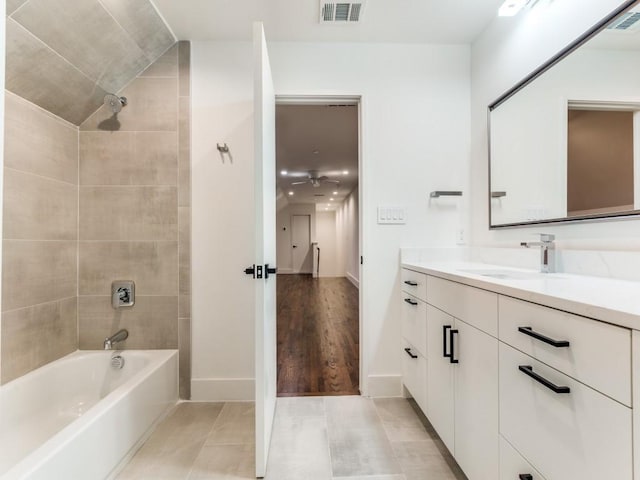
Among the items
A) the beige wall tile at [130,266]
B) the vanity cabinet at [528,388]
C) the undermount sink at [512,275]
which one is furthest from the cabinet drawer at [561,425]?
the beige wall tile at [130,266]

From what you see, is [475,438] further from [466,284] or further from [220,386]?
[220,386]

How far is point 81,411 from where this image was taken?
1.75 m

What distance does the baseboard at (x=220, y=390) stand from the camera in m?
1.96

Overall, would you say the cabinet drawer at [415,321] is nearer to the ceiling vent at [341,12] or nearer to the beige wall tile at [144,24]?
the ceiling vent at [341,12]

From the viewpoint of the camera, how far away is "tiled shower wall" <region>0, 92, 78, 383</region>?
1.51 meters

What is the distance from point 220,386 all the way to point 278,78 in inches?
81.4

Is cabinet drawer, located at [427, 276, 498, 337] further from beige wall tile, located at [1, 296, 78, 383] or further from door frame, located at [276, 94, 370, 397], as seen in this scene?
beige wall tile, located at [1, 296, 78, 383]

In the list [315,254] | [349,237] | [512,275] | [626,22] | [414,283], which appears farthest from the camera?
[315,254]

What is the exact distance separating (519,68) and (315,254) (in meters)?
8.18

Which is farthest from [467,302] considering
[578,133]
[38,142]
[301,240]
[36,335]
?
[301,240]

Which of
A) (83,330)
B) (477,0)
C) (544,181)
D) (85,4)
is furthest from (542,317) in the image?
(83,330)

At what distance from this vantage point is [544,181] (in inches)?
58.1

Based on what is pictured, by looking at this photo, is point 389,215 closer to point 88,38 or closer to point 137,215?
point 137,215

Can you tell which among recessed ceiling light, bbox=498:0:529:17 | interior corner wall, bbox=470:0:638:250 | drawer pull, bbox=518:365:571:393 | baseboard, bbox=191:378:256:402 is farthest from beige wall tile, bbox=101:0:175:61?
drawer pull, bbox=518:365:571:393
